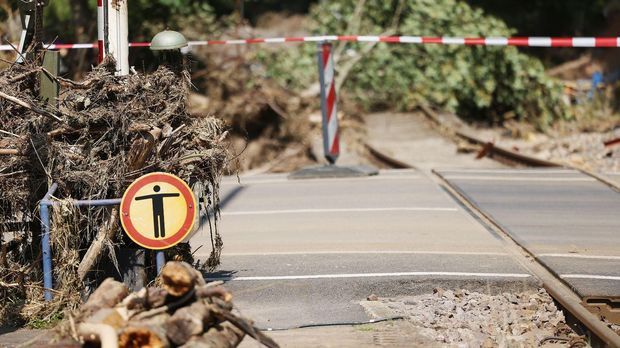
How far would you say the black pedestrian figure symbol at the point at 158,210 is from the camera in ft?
24.8

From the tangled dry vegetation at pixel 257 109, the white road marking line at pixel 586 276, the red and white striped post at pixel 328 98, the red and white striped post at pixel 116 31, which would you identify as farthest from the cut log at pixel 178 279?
the tangled dry vegetation at pixel 257 109

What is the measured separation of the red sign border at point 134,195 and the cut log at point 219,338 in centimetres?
139

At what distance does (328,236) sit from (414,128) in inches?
496

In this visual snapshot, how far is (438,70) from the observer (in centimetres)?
2470

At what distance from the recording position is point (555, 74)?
30766mm

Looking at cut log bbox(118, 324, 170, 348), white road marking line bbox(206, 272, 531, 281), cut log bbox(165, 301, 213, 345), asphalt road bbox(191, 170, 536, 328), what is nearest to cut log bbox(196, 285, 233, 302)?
cut log bbox(165, 301, 213, 345)

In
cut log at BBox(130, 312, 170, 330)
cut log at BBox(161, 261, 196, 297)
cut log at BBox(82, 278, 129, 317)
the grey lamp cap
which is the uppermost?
the grey lamp cap

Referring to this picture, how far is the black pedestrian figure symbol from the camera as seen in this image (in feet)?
24.8

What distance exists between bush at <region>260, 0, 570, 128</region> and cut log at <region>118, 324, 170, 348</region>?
1820 centimetres

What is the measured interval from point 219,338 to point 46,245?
199 centimetres

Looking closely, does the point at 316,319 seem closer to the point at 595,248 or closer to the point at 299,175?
the point at 595,248

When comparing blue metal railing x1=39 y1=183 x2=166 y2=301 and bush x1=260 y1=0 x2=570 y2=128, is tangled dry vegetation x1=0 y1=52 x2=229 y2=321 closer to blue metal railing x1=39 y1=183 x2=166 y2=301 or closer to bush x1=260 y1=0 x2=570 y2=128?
blue metal railing x1=39 y1=183 x2=166 y2=301

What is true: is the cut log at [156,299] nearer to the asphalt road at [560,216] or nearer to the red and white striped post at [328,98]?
the asphalt road at [560,216]

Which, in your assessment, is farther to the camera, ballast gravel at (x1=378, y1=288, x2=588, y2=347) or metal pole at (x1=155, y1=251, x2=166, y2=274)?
metal pole at (x1=155, y1=251, x2=166, y2=274)
